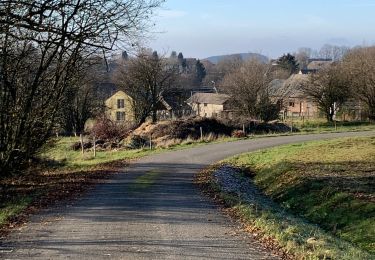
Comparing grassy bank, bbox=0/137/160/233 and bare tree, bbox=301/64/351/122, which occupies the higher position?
bare tree, bbox=301/64/351/122

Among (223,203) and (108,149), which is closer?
(223,203)

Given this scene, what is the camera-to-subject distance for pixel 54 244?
8719 millimetres

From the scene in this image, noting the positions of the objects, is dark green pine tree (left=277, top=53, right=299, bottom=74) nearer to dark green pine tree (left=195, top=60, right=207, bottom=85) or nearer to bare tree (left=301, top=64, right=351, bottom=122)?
dark green pine tree (left=195, top=60, right=207, bottom=85)

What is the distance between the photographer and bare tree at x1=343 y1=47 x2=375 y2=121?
2026 inches

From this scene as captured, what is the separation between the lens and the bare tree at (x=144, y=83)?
2355 inches

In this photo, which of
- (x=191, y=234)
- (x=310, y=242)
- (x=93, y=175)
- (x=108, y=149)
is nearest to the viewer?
(x=310, y=242)

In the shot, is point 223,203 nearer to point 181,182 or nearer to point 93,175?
point 181,182

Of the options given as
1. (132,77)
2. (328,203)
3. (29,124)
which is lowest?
(328,203)

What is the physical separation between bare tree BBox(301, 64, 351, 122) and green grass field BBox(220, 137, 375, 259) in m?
27.4

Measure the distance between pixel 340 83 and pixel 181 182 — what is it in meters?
40.1

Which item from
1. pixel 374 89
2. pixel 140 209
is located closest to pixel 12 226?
pixel 140 209

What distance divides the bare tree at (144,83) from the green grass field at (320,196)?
33283mm

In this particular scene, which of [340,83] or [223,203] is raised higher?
[340,83]

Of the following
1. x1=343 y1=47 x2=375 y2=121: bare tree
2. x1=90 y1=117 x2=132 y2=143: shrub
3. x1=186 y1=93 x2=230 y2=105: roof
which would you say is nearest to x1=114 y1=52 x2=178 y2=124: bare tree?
x1=90 y1=117 x2=132 y2=143: shrub
